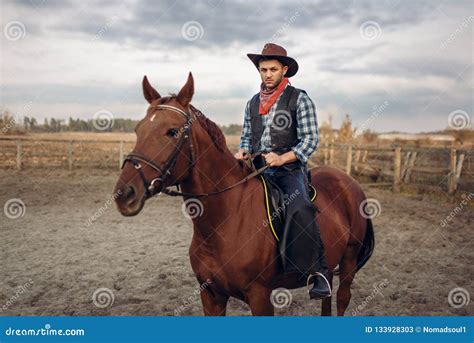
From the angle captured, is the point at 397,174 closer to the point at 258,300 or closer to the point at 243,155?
the point at 243,155

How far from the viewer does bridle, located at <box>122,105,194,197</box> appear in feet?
7.64

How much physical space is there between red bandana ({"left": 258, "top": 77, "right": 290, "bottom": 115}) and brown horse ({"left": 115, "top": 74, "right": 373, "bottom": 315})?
21.0 inches

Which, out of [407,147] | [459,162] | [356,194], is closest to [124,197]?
[356,194]

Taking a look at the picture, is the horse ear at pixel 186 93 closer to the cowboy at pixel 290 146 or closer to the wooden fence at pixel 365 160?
the cowboy at pixel 290 146

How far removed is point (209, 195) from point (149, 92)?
85cm

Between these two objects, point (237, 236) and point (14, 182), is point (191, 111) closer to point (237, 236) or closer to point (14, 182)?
point (237, 236)

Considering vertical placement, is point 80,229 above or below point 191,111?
below

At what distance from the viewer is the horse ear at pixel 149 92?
271cm

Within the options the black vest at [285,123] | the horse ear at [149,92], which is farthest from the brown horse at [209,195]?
the black vest at [285,123]

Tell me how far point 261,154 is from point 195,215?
2.73 ft

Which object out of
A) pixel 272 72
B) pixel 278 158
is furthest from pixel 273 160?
pixel 272 72

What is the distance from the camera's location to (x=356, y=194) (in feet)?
14.4

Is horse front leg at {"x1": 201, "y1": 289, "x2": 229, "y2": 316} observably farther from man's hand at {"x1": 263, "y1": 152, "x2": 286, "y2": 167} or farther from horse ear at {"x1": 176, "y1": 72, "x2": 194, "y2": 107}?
horse ear at {"x1": 176, "y1": 72, "x2": 194, "y2": 107}

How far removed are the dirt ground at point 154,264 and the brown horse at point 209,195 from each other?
174cm
